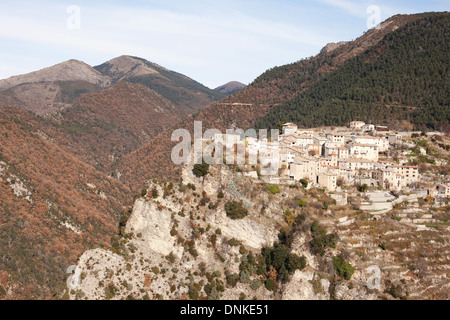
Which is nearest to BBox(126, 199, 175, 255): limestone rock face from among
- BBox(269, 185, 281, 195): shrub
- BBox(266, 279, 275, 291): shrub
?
BBox(266, 279, 275, 291): shrub

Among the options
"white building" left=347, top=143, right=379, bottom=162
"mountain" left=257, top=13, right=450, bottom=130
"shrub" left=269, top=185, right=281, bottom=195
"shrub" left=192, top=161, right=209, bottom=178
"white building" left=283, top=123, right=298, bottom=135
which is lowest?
"shrub" left=269, top=185, right=281, bottom=195

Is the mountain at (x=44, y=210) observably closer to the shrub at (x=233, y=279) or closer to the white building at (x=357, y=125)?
the shrub at (x=233, y=279)

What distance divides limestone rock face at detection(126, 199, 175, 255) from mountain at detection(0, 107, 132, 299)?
2151cm

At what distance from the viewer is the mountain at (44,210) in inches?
2672

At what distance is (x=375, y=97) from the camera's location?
8662 centimetres

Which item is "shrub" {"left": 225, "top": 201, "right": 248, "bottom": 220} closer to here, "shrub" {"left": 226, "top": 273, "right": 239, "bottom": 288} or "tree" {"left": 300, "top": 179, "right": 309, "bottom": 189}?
"shrub" {"left": 226, "top": 273, "right": 239, "bottom": 288}

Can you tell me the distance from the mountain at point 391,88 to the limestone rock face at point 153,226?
150 feet

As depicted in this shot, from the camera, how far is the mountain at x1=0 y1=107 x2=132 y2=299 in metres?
67.9

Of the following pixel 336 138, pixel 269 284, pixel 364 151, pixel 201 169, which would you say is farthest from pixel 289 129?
pixel 269 284

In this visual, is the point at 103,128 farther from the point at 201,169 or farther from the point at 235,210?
the point at 235,210

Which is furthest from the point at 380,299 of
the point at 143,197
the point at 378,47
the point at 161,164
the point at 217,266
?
the point at 378,47

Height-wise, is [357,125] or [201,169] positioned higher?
[357,125]

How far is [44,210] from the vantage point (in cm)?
8100

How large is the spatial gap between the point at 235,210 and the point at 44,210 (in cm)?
5538
